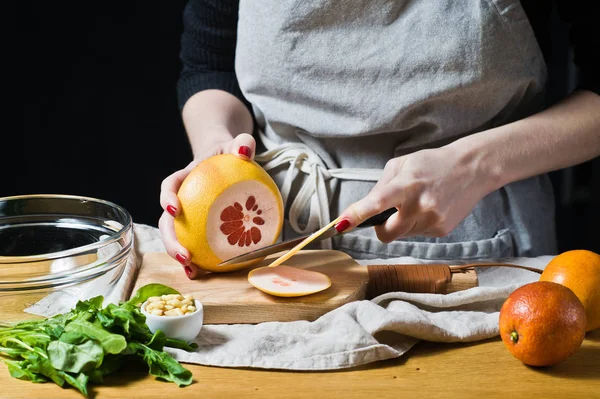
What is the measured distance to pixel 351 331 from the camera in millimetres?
1141

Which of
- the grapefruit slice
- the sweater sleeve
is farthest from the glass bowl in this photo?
the sweater sleeve

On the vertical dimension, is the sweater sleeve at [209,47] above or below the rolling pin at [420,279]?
above

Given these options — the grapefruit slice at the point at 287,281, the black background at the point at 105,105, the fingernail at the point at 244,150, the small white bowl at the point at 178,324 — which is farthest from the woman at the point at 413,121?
the black background at the point at 105,105

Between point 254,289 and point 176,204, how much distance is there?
204 mm

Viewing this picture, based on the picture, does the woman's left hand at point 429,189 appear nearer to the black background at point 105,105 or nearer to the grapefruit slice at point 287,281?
the grapefruit slice at point 287,281

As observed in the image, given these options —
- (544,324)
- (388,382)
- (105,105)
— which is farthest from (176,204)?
(105,105)

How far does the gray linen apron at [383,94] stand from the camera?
1.49 m

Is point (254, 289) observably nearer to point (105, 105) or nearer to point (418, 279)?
point (418, 279)

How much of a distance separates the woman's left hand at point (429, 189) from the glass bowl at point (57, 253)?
1.50ft

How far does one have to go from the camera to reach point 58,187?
112 inches

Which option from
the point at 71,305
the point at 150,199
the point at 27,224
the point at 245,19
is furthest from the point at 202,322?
the point at 150,199

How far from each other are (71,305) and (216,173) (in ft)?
1.10

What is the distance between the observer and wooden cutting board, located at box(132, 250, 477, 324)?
1.27 meters

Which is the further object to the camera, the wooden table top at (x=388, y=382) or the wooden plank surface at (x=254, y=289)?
the wooden plank surface at (x=254, y=289)
